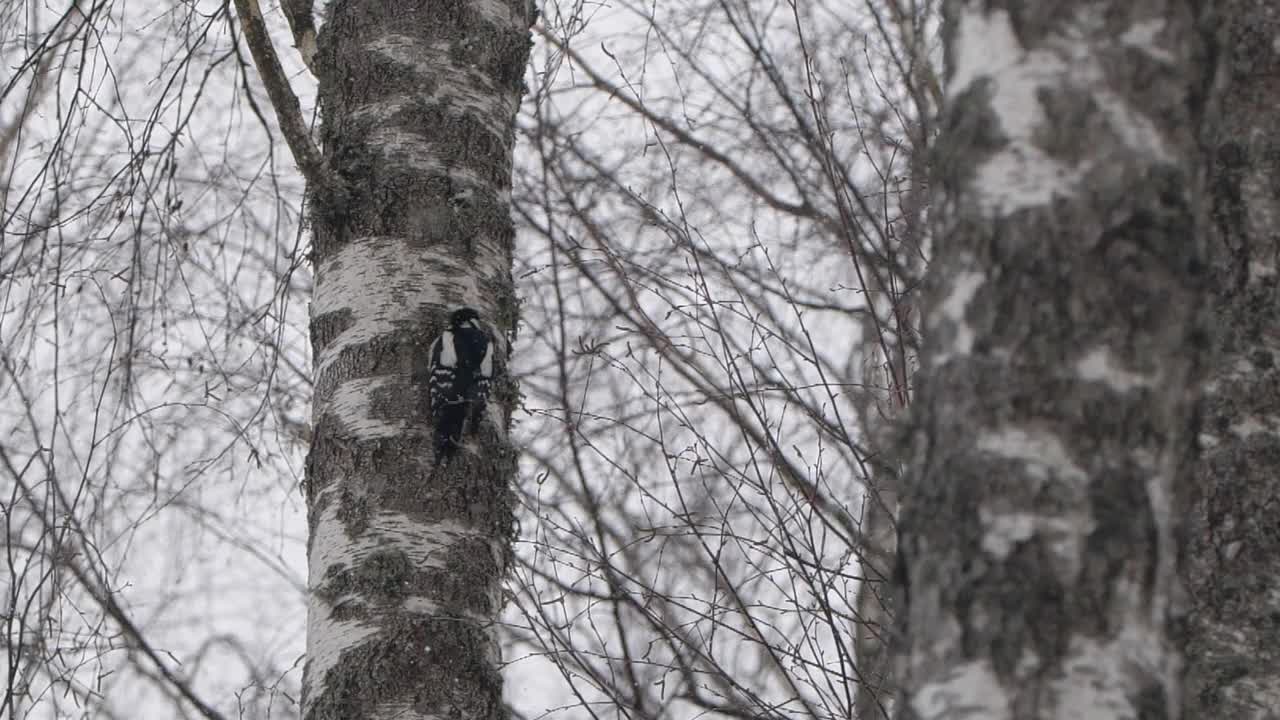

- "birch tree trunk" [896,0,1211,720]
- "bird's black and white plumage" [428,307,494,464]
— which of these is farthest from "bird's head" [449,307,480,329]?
"birch tree trunk" [896,0,1211,720]

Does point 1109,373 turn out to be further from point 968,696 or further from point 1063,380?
point 968,696

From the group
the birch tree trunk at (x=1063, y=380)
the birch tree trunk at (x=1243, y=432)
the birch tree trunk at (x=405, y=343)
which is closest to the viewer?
the birch tree trunk at (x=1063, y=380)

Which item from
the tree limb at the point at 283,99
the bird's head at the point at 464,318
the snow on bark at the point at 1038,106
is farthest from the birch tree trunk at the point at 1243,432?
the tree limb at the point at 283,99

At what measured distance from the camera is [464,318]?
275cm

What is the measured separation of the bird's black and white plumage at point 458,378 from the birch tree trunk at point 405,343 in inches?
1.1

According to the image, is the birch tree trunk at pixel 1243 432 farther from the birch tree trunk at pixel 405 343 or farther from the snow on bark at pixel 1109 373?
the birch tree trunk at pixel 405 343

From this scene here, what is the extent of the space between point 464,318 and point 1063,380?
68.0 inches

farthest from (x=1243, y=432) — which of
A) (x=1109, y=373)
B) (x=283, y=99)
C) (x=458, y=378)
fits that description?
(x=283, y=99)

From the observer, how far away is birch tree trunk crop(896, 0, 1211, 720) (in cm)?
113

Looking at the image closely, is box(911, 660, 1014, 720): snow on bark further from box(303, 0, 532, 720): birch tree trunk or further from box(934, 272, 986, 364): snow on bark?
box(303, 0, 532, 720): birch tree trunk

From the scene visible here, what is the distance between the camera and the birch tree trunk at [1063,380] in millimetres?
1135

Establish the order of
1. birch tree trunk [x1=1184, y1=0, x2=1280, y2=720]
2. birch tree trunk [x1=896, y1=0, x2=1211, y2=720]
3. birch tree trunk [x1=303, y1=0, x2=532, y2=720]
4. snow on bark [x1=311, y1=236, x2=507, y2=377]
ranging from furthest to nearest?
snow on bark [x1=311, y1=236, x2=507, y2=377]
birch tree trunk [x1=303, y1=0, x2=532, y2=720]
birch tree trunk [x1=1184, y1=0, x2=1280, y2=720]
birch tree trunk [x1=896, y1=0, x2=1211, y2=720]

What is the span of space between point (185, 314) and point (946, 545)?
3219 millimetres

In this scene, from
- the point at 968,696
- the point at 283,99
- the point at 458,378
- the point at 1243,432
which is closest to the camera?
the point at 968,696
